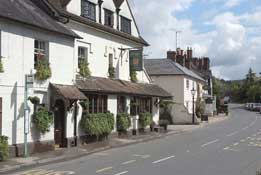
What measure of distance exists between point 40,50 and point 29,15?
5.26ft

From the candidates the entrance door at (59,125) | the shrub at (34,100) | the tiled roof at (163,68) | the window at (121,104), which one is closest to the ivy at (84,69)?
the entrance door at (59,125)

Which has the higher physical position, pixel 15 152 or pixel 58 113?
pixel 58 113

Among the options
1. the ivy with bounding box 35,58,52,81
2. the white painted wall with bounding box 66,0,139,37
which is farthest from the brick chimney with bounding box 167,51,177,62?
the ivy with bounding box 35,58,52,81

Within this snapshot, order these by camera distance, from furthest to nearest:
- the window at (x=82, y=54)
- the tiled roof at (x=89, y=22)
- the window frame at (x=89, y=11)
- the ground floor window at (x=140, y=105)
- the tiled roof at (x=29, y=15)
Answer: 1. the ground floor window at (x=140, y=105)
2. the window frame at (x=89, y=11)
3. the window at (x=82, y=54)
4. the tiled roof at (x=89, y=22)
5. the tiled roof at (x=29, y=15)

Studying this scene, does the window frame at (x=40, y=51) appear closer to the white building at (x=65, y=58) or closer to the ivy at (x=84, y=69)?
the white building at (x=65, y=58)

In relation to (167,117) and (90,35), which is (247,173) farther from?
(167,117)

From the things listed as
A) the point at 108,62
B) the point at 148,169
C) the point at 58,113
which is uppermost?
the point at 108,62

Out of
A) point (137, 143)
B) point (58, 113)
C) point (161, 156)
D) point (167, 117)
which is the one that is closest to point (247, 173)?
point (161, 156)

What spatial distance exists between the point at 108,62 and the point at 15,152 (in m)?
12.3

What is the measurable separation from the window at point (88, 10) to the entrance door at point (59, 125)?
21.2ft

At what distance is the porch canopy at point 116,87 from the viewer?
88.3 feet

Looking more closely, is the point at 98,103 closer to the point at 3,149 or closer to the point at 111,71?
the point at 111,71

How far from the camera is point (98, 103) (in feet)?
95.4

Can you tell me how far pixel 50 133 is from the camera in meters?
23.4
